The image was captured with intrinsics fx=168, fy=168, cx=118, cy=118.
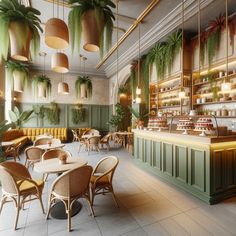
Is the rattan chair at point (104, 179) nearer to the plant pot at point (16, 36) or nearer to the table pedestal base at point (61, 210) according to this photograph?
the table pedestal base at point (61, 210)

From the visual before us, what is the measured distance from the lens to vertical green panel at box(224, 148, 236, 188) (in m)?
3.14

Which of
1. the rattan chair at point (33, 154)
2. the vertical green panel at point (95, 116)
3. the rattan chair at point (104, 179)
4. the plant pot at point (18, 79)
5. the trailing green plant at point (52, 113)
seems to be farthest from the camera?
the vertical green panel at point (95, 116)

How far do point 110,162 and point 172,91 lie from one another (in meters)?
4.55

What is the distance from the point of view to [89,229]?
2322 mm

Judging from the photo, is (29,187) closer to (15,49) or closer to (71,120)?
(15,49)

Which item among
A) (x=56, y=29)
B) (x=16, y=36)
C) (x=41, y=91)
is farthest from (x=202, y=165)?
(x=41, y=91)

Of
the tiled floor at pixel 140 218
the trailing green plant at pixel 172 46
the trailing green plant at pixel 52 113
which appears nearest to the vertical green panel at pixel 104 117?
the trailing green plant at pixel 52 113

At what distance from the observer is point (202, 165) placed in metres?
3.06

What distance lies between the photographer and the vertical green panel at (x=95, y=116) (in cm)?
1112

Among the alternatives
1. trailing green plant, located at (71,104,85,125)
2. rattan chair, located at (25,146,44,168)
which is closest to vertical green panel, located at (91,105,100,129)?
trailing green plant, located at (71,104,85,125)

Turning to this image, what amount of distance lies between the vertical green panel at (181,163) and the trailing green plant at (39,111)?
8550 mm

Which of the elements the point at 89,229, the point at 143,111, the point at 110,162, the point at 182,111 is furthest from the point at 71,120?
the point at 89,229

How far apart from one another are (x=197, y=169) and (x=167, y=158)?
856 millimetres

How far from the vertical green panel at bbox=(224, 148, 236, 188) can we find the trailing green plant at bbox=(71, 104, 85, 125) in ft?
28.8
